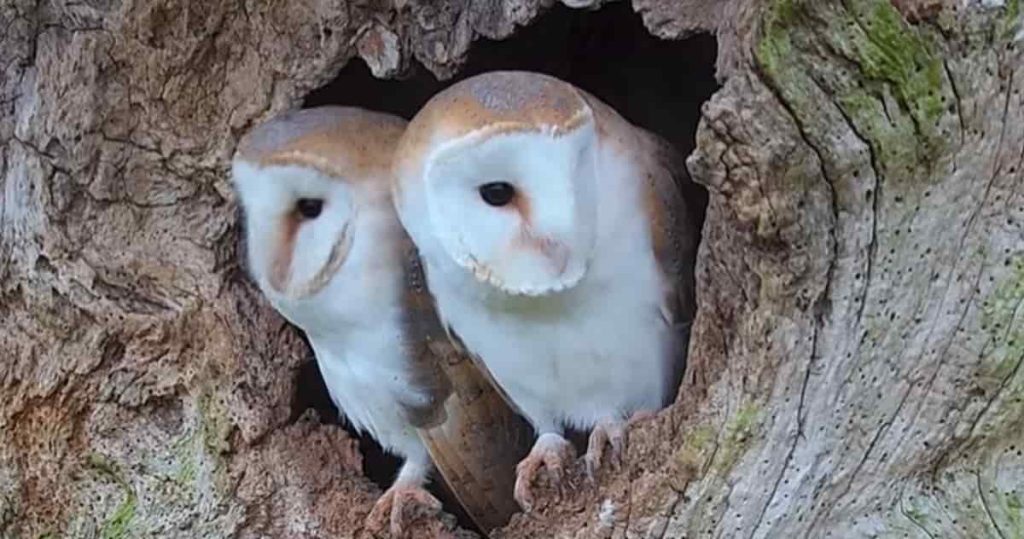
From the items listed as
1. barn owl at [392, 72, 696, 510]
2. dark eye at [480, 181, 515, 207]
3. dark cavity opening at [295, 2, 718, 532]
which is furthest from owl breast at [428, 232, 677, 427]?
dark cavity opening at [295, 2, 718, 532]

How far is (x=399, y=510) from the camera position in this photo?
1.92m

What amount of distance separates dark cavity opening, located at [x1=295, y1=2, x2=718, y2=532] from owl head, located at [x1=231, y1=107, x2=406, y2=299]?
0.91 ft

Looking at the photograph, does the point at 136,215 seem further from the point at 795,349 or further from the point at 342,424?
the point at 795,349

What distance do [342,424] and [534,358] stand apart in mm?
426

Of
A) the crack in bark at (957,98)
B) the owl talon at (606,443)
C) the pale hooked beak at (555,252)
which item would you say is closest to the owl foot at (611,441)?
the owl talon at (606,443)

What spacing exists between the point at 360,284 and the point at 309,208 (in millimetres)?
102

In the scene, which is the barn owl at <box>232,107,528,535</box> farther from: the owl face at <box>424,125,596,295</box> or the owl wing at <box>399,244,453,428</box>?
the owl face at <box>424,125,596,295</box>

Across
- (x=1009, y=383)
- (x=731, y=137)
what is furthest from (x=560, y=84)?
(x=1009, y=383)

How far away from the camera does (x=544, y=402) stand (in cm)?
187

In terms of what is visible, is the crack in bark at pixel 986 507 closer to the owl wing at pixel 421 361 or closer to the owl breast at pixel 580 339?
the owl breast at pixel 580 339

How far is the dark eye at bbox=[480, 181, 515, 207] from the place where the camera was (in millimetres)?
1615

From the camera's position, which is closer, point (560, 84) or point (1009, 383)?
point (1009, 383)

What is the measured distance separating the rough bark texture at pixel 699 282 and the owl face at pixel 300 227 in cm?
18

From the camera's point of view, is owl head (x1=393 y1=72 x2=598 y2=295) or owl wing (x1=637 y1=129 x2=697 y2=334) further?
owl wing (x1=637 y1=129 x2=697 y2=334)
